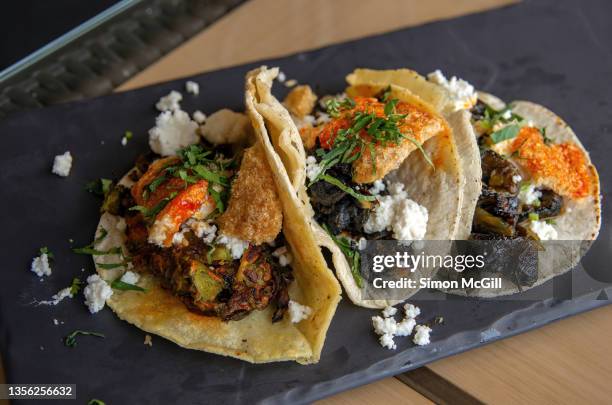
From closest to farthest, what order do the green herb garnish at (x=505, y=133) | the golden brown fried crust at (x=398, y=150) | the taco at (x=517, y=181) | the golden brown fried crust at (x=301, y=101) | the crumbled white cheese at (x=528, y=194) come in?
the golden brown fried crust at (x=398, y=150)
the taco at (x=517, y=181)
the crumbled white cheese at (x=528, y=194)
the green herb garnish at (x=505, y=133)
the golden brown fried crust at (x=301, y=101)

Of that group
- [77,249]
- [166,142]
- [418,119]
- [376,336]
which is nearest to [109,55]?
[166,142]

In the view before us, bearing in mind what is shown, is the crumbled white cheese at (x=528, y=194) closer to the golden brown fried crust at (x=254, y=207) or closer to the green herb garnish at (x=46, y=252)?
the golden brown fried crust at (x=254, y=207)

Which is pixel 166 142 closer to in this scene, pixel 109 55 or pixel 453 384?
pixel 109 55

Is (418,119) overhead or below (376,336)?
overhead

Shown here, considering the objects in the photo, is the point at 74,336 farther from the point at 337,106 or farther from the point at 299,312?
the point at 337,106

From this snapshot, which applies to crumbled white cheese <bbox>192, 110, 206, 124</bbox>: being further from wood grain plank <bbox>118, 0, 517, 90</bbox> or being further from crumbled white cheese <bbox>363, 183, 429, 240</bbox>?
crumbled white cheese <bbox>363, 183, 429, 240</bbox>

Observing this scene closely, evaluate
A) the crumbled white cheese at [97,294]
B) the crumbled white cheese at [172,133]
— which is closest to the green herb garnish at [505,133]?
the crumbled white cheese at [172,133]
